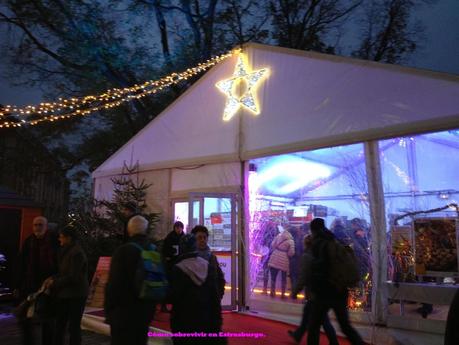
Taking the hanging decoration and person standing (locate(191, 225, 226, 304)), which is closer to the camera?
person standing (locate(191, 225, 226, 304))

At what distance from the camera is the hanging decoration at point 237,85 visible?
8602 mm

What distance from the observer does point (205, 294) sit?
3.53 m

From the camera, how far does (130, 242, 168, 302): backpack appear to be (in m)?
3.43

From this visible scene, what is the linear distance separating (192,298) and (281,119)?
514 cm

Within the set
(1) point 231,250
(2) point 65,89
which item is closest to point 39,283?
(1) point 231,250

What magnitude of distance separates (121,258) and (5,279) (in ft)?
25.3

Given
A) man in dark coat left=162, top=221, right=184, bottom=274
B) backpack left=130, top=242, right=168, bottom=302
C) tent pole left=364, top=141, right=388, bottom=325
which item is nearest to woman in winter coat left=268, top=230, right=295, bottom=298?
man in dark coat left=162, top=221, right=184, bottom=274

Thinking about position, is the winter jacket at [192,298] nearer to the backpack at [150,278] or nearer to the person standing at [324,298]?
the backpack at [150,278]

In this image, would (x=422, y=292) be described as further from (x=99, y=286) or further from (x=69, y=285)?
(x=99, y=286)

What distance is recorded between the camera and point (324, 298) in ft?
15.9

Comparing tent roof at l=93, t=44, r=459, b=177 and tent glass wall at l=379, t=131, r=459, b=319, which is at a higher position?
tent roof at l=93, t=44, r=459, b=177

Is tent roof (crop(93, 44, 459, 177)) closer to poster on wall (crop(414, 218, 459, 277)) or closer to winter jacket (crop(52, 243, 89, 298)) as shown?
poster on wall (crop(414, 218, 459, 277))

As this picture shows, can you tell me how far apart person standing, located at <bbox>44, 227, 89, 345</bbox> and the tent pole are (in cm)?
401

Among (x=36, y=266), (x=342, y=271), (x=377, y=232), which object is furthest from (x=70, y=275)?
(x=377, y=232)
